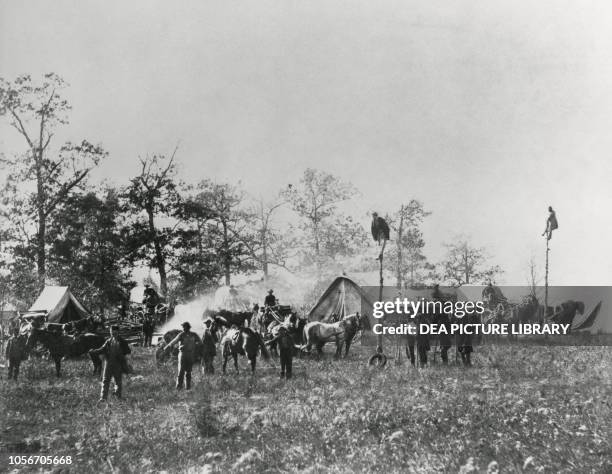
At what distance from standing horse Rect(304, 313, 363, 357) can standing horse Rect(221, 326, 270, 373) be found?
4322 millimetres

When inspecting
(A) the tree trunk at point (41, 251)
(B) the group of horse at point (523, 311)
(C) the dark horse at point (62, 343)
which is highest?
(A) the tree trunk at point (41, 251)

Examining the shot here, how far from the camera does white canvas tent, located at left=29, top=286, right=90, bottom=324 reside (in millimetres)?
25172

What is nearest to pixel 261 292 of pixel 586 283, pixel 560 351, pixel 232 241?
pixel 232 241

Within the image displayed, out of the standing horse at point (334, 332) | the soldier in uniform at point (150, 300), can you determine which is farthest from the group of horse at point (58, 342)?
the soldier in uniform at point (150, 300)

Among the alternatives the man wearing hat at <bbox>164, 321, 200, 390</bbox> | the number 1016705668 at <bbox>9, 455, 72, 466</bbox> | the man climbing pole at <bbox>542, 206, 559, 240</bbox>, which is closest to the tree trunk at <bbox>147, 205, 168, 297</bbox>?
the man wearing hat at <bbox>164, 321, 200, 390</bbox>

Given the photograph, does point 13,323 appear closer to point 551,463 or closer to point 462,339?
point 462,339

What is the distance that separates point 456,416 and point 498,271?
50.6m

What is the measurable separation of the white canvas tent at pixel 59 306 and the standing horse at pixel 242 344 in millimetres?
10875

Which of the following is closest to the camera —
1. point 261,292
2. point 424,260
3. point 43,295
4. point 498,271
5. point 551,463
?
point 551,463

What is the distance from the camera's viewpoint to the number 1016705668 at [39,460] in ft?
25.5

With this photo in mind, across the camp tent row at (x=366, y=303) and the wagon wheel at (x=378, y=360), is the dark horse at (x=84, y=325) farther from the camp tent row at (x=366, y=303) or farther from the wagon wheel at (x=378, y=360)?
the wagon wheel at (x=378, y=360)

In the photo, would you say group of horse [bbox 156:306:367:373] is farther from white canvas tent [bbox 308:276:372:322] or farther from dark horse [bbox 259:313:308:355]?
white canvas tent [bbox 308:276:372:322]

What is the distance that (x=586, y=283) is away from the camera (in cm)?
2898

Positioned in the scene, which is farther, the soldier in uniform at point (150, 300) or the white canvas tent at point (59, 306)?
the soldier in uniform at point (150, 300)
